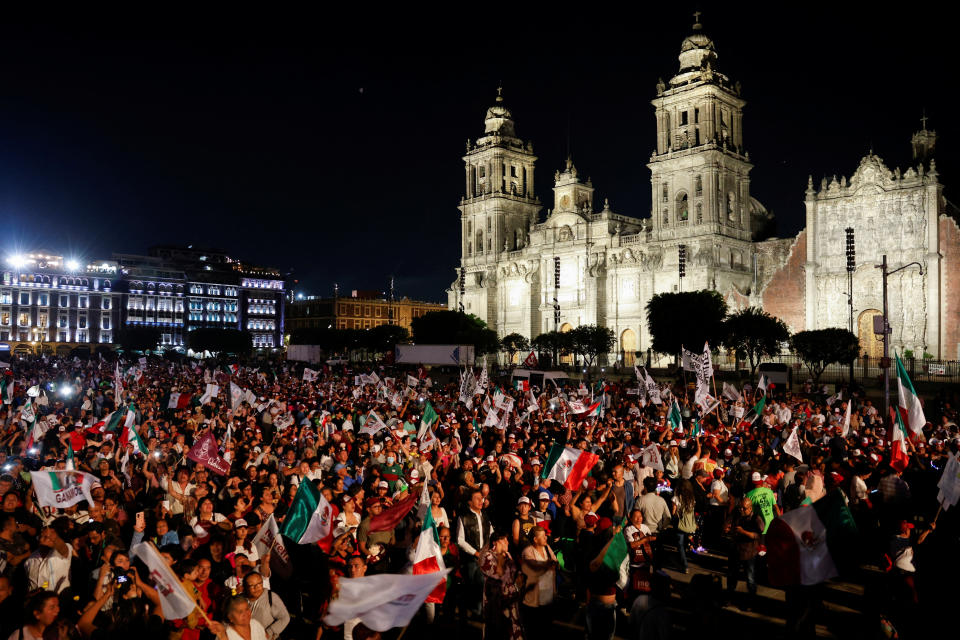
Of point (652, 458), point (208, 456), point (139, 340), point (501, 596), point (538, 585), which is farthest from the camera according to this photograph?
point (139, 340)

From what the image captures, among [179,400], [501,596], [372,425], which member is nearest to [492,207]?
[179,400]

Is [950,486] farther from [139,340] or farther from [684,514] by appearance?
[139,340]

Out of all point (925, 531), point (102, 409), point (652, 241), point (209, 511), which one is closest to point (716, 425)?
point (925, 531)

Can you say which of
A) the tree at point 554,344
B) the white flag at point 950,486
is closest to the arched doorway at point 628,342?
the tree at point 554,344

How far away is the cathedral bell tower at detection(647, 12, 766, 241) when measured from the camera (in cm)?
6556

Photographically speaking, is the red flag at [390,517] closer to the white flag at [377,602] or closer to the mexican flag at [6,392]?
the white flag at [377,602]

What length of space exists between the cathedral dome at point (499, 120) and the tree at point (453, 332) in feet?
88.5

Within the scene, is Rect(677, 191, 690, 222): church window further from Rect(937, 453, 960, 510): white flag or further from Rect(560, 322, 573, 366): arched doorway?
Rect(937, 453, 960, 510): white flag

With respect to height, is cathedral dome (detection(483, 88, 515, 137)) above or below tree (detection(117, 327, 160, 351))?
above

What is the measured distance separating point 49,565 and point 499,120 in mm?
88308

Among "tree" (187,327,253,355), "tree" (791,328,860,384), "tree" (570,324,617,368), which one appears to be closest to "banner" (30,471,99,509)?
"tree" (791,328,860,384)

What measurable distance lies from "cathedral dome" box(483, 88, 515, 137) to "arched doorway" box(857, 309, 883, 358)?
159 feet

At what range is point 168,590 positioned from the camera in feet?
21.1

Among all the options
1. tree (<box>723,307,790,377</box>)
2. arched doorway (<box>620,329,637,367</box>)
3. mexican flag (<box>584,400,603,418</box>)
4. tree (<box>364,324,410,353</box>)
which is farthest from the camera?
tree (<box>364,324,410,353</box>)
